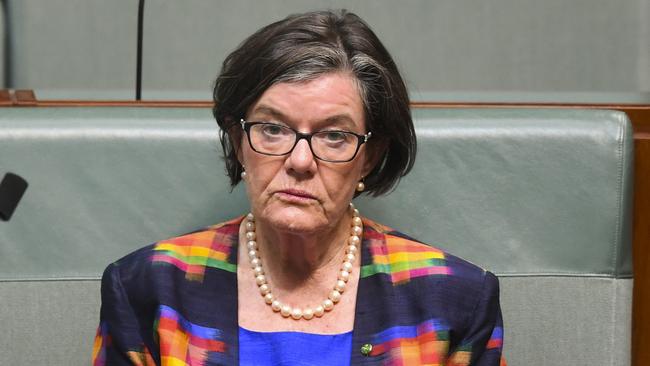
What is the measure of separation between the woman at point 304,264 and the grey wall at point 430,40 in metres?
0.66

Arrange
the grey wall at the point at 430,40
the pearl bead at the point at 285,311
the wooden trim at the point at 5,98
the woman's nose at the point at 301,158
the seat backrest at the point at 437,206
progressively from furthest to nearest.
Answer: the grey wall at the point at 430,40
the wooden trim at the point at 5,98
the seat backrest at the point at 437,206
the pearl bead at the point at 285,311
the woman's nose at the point at 301,158

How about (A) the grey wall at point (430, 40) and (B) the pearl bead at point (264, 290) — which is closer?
(B) the pearl bead at point (264, 290)

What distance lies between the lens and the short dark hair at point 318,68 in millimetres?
1646

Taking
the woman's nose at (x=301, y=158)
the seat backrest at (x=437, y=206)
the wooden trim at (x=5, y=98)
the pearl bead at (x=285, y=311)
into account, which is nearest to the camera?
the woman's nose at (x=301, y=158)

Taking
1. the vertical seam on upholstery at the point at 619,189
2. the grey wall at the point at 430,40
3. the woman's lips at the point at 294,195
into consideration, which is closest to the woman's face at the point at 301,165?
the woman's lips at the point at 294,195

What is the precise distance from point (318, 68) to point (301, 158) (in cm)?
15

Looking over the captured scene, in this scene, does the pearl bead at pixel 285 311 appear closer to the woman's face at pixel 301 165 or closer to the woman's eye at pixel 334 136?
the woman's face at pixel 301 165

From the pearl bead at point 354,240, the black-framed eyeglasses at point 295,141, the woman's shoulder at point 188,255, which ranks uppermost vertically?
the black-framed eyeglasses at point 295,141

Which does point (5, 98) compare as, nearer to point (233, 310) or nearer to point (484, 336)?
point (233, 310)

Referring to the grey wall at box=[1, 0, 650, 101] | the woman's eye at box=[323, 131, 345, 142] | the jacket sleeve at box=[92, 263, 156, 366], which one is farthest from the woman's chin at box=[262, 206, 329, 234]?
the grey wall at box=[1, 0, 650, 101]

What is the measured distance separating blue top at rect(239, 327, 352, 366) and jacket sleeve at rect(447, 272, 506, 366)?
0.18m

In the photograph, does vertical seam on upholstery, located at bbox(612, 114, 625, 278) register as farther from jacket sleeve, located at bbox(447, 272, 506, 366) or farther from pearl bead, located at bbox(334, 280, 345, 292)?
pearl bead, located at bbox(334, 280, 345, 292)

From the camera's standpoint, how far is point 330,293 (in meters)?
1.74

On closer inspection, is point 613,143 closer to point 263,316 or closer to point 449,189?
point 449,189
